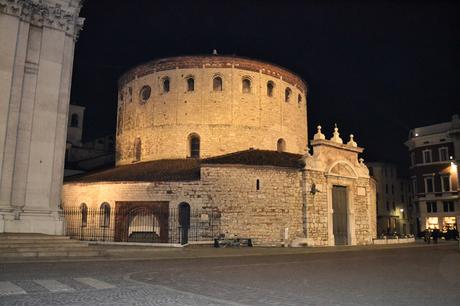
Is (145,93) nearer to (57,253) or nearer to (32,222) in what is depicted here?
(32,222)

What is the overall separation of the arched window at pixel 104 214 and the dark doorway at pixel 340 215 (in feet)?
50.6

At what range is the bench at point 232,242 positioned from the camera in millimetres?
23297

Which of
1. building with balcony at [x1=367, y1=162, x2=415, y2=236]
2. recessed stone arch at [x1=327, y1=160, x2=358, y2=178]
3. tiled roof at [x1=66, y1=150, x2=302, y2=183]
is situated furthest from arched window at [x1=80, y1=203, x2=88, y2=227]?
building with balcony at [x1=367, y1=162, x2=415, y2=236]

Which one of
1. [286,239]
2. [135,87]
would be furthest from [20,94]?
[135,87]

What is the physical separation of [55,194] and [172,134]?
17.4 metres

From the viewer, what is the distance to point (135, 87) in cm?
3550

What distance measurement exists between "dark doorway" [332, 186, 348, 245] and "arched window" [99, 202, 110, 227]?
15.4m

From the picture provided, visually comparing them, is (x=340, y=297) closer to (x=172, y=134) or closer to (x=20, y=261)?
(x=20, y=261)

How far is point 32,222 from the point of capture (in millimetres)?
14438

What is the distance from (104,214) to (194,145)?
888 centimetres

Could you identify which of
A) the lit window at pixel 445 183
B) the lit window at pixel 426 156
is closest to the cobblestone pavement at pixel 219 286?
the lit window at pixel 445 183

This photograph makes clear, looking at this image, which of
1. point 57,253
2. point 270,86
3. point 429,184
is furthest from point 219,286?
point 429,184

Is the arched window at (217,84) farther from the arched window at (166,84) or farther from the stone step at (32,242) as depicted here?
the stone step at (32,242)

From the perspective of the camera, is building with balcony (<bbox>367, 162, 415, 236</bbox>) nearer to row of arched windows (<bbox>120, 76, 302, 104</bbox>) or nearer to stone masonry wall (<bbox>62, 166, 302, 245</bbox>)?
row of arched windows (<bbox>120, 76, 302, 104</bbox>)
